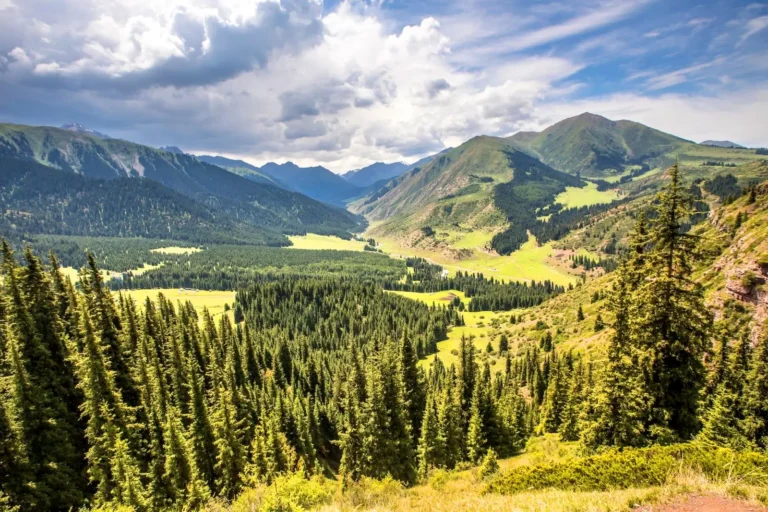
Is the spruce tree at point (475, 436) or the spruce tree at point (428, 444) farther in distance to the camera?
the spruce tree at point (475, 436)

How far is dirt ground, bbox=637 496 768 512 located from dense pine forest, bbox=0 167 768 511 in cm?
567

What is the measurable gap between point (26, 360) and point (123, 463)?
59.8 feet

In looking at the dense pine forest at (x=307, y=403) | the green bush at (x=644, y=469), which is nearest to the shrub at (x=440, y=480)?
the dense pine forest at (x=307, y=403)

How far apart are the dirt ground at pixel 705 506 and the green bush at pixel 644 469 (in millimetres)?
2130

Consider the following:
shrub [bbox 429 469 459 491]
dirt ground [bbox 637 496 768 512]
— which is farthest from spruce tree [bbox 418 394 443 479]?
dirt ground [bbox 637 496 768 512]

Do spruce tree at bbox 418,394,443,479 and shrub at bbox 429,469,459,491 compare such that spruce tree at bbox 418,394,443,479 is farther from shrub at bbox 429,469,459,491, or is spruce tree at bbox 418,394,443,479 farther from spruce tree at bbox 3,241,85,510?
spruce tree at bbox 3,241,85,510

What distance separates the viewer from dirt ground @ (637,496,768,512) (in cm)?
1309

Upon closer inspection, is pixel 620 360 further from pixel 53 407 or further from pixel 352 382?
pixel 53 407

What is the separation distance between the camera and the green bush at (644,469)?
16.4 meters

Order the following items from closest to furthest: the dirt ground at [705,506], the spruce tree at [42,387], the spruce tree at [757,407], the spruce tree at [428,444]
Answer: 1. the dirt ground at [705,506]
2. the spruce tree at [42,387]
3. the spruce tree at [757,407]
4. the spruce tree at [428,444]

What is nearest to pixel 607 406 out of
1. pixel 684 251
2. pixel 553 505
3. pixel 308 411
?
pixel 684 251

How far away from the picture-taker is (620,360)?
98.6ft

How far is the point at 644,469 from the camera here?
59.2 ft

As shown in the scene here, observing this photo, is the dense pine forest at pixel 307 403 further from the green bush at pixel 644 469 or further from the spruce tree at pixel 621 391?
the green bush at pixel 644 469
